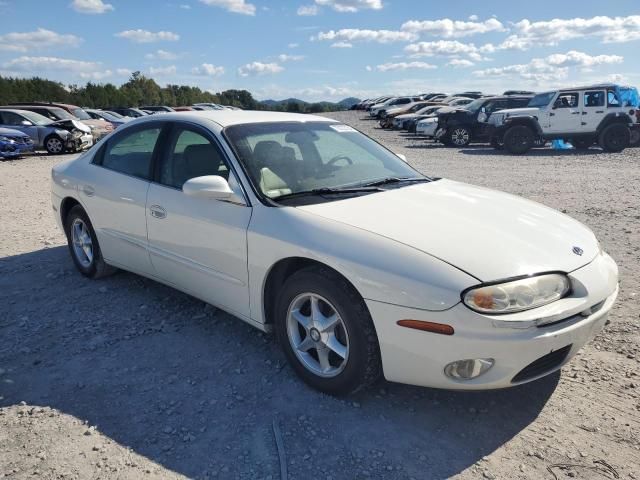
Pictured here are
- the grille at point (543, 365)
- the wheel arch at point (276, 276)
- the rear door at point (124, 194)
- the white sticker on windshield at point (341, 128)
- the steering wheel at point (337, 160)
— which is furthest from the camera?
the white sticker on windshield at point (341, 128)

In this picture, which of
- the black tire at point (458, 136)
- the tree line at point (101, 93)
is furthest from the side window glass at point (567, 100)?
the tree line at point (101, 93)

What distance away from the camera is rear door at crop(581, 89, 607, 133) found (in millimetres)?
15461

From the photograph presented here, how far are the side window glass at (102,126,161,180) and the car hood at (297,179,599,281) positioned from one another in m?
1.64

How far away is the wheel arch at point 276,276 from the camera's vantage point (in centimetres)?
303

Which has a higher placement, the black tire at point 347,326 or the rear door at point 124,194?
the rear door at point 124,194

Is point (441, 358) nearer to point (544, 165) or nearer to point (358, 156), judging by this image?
point (358, 156)

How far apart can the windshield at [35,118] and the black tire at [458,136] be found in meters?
13.7

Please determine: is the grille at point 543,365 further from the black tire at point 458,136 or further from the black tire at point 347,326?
the black tire at point 458,136

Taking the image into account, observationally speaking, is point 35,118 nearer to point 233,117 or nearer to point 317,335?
point 233,117

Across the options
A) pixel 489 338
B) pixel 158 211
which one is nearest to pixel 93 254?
pixel 158 211

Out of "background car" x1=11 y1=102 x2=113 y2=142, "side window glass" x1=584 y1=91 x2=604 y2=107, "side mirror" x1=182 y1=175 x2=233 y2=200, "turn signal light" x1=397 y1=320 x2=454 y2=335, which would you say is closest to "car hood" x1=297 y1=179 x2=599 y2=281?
"turn signal light" x1=397 y1=320 x2=454 y2=335

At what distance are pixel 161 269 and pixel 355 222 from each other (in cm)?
177

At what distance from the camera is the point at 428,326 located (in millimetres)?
2477

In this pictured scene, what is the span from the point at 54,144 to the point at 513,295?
17903 mm
